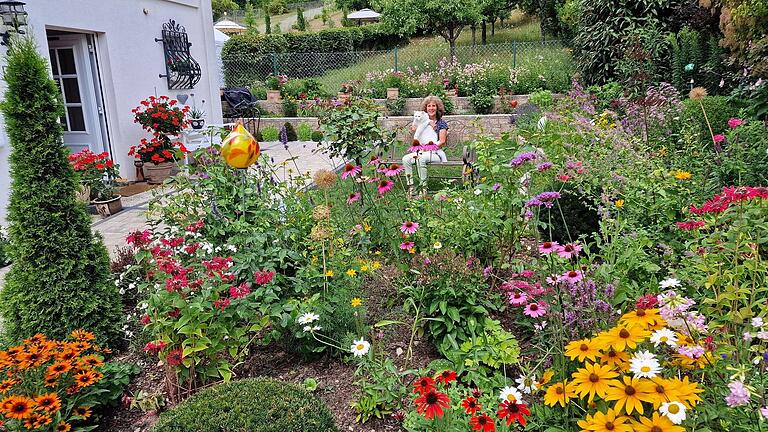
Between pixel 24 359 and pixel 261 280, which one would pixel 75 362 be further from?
pixel 261 280

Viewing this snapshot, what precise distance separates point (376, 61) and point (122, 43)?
8.23 m

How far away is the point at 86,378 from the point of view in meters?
2.38

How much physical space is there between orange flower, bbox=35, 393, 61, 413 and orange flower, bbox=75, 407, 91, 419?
196 mm

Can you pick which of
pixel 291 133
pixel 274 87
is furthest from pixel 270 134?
pixel 274 87

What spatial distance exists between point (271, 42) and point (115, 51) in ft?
38.3

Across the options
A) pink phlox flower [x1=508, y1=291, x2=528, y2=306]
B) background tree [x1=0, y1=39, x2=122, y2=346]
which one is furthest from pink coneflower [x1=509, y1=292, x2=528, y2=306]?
background tree [x1=0, y1=39, x2=122, y2=346]

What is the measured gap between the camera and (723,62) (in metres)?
7.18

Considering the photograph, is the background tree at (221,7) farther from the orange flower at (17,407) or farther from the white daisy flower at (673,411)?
the white daisy flower at (673,411)

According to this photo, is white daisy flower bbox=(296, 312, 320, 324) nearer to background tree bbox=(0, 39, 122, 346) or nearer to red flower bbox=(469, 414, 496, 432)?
red flower bbox=(469, 414, 496, 432)

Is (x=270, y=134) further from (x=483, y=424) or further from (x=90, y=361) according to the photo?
(x=483, y=424)

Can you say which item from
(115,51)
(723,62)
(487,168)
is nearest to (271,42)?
(115,51)

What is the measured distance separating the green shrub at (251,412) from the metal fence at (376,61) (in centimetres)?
1141

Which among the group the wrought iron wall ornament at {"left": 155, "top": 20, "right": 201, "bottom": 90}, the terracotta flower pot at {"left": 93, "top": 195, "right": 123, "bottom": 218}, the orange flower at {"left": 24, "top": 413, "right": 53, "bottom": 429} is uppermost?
the wrought iron wall ornament at {"left": 155, "top": 20, "right": 201, "bottom": 90}

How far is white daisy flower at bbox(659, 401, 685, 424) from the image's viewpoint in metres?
1.27
